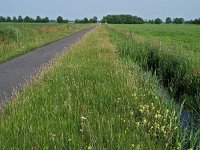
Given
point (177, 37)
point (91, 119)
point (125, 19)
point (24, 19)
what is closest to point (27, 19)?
point (24, 19)

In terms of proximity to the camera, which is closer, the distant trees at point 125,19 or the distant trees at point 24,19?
the distant trees at point 24,19

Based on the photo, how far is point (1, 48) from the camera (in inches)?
758

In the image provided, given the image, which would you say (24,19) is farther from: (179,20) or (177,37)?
(177,37)

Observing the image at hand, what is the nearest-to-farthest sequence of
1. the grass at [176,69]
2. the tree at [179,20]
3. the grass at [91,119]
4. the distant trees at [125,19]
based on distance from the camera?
the grass at [91,119] < the grass at [176,69] < the tree at [179,20] < the distant trees at [125,19]

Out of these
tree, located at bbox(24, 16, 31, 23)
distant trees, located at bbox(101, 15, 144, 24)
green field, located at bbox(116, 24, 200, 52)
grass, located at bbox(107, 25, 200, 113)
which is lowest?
distant trees, located at bbox(101, 15, 144, 24)

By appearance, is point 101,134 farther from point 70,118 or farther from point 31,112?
point 31,112

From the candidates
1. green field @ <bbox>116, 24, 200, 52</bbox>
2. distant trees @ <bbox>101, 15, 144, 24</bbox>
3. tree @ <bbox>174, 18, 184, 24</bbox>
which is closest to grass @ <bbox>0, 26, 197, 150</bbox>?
green field @ <bbox>116, 24, 200, 52</bbox>

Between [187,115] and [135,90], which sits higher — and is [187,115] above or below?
below

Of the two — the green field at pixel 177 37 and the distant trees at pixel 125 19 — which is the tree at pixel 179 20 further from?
the green field at pixel 177 37

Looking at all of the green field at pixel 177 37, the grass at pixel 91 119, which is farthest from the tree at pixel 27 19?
the grass at pixel 91 119

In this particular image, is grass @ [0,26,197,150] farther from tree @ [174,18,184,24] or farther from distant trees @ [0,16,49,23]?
tree @ [174,18,184,24]

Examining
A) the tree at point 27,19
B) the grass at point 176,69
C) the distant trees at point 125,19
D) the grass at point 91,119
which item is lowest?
the distant trees at point 125,19

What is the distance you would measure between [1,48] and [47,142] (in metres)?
15.4

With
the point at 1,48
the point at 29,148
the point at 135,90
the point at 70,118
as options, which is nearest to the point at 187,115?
the point at 135,90
